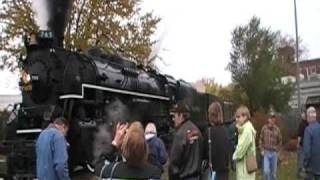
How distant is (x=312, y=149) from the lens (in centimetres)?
1076

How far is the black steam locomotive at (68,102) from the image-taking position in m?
14.3

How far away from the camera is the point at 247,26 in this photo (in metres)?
55.6

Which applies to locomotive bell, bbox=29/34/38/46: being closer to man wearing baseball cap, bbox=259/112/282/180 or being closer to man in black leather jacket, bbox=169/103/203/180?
man wearing baseball cap, bbox=259/112/282/180

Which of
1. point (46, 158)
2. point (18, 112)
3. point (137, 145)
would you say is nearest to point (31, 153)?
point (18, 112)

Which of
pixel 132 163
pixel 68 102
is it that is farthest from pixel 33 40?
pixel 132 163

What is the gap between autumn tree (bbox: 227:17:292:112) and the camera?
51.6m

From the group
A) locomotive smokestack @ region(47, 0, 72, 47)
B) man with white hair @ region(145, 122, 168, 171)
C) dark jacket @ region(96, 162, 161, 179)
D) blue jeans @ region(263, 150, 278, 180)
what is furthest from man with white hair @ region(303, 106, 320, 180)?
locomotive smokestack @ region(47, 0, 72, 47)

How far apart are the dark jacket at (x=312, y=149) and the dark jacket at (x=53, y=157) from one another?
13.6ft

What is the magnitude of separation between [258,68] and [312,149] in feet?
137

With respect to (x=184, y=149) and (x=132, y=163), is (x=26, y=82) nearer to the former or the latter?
(x=184, y=149)

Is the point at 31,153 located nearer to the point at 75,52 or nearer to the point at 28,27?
the point at 75,52

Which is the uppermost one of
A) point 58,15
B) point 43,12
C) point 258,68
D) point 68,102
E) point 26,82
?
point 258,68

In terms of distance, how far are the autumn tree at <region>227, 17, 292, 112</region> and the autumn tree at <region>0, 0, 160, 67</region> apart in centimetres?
2176

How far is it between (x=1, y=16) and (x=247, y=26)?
29858 mm
